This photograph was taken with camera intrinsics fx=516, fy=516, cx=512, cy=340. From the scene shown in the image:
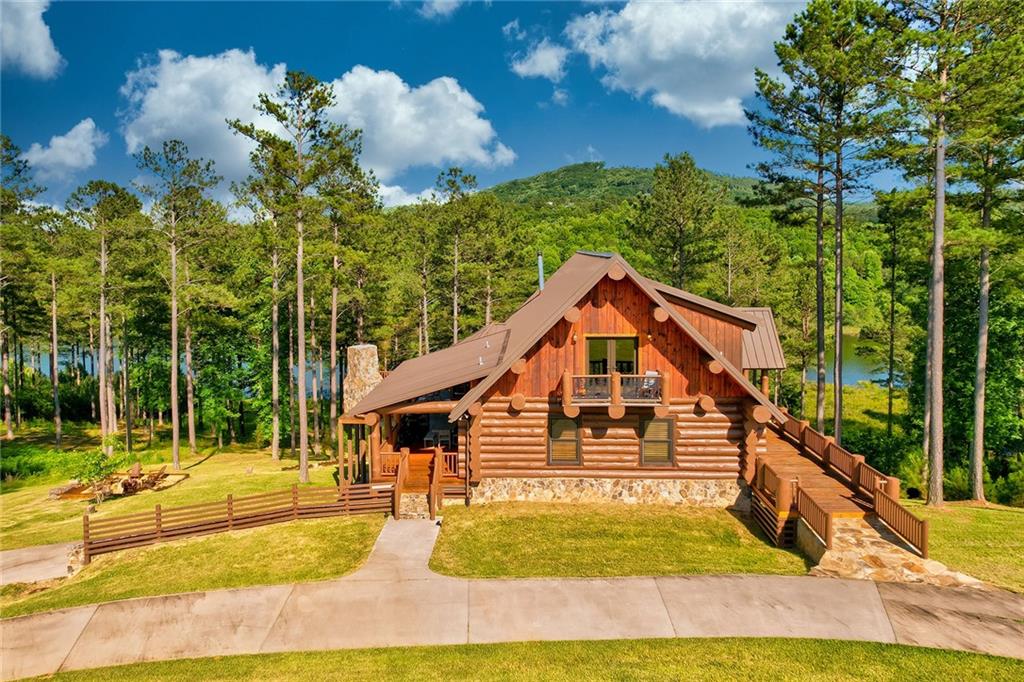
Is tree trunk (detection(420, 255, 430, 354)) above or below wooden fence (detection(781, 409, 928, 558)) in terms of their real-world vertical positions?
above

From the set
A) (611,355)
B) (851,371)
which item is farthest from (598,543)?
(851,371)

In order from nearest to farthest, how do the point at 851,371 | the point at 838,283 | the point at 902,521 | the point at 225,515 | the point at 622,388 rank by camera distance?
the point at 902,521 → the point at 225,515 → the point at 622,388 → the point at 838,283 → the point at 851,371

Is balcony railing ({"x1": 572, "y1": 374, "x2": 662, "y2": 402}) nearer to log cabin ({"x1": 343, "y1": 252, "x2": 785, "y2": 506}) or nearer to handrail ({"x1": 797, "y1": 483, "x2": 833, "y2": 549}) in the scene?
log cabin ({"x1": 343, "y1": 252, "x2": 785, "y2": 506})

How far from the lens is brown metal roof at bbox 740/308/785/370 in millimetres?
21688

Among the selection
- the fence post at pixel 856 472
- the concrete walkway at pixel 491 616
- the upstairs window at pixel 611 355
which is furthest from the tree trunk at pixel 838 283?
the concrete walkway at pixel 491 616

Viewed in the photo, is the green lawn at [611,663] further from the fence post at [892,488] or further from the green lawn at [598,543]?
the fence post at [892,488]

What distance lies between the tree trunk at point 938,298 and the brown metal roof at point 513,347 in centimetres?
589

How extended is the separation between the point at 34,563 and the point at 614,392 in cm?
1907

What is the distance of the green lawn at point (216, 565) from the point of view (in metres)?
13.7

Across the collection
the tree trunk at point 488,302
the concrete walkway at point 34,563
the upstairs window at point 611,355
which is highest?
the tree trunk at point 488,302

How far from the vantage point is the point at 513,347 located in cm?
1805

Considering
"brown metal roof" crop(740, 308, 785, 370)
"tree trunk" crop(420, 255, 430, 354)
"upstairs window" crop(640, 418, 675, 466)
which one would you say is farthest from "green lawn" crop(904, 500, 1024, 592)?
"tree trunk" crop(420, 255, 430, 354)

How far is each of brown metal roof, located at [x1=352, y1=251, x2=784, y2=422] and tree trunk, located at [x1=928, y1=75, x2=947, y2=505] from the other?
5.89m

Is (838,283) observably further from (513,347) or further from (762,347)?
(513,347)
